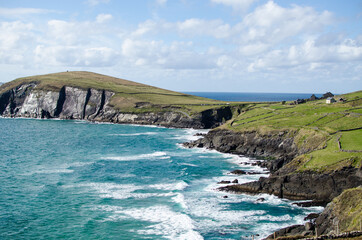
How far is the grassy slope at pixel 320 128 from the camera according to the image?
179 ft

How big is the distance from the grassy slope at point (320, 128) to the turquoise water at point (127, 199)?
11.2 m

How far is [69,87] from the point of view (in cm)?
19175

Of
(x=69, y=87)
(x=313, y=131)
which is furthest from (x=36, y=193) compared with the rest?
(x=69, y=87)

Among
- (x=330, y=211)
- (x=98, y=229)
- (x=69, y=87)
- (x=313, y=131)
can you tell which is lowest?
(x=98, y=229)

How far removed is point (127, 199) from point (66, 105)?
147035 millimetres

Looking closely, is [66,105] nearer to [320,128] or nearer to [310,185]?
[320,128]

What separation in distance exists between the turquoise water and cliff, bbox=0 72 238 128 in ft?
215

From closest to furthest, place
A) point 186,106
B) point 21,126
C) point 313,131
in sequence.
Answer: point 313,131 < point 21,126 < point 186,106

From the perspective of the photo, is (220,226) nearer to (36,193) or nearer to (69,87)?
(36,193)

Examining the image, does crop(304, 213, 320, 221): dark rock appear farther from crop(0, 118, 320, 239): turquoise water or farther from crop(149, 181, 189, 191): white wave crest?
crop(149, 181, 189, 191): white wave crest

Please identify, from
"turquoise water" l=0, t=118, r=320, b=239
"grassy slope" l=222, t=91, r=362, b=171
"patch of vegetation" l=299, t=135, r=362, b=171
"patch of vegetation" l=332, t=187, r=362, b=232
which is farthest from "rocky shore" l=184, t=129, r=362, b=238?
"turquoise water" l=0, t=118, r=320, b=239

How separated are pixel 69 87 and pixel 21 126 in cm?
5216

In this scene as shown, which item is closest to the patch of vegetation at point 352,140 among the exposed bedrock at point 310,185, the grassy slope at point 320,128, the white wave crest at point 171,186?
the grassy slope at point 320,128

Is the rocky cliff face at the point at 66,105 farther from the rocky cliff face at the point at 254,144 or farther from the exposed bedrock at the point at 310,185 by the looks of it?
the exposed bedrock at the point at 310,185
